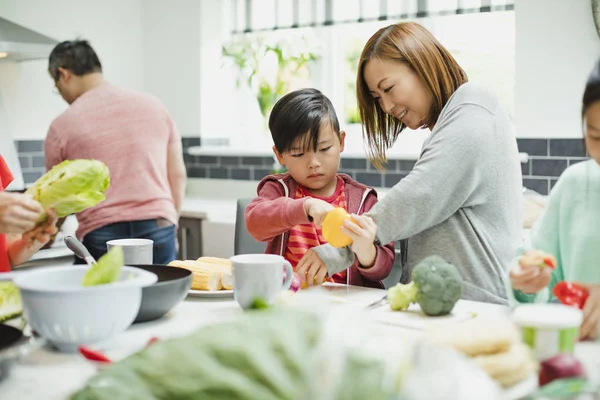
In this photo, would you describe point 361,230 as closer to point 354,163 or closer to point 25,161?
point 354,163

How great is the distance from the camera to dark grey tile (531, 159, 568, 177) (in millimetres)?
3004

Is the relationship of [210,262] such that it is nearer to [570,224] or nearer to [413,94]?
[413,94]

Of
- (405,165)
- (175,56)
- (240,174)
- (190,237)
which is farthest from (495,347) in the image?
(175,56)

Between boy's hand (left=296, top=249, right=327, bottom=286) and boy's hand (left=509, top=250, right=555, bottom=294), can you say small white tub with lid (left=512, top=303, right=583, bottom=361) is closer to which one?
boy's hand (left=509, top=250, right=555, bottom=294)

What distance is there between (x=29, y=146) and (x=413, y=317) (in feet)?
9.96

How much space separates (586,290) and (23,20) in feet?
11.1

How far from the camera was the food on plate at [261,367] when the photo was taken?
641mm

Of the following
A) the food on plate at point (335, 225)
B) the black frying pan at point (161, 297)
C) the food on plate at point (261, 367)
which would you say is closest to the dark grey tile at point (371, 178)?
the food on plate at point (335, 225)

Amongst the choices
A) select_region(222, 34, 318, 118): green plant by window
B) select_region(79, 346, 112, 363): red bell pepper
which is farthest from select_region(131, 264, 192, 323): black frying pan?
select_region(222, 34, 318, 118): green plant by window

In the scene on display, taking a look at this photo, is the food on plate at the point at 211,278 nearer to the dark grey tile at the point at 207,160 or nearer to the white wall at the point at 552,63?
the white wall at the point at 552,63

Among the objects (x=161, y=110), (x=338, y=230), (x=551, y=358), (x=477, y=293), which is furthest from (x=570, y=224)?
(x=161, y=110)

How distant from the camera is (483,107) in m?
1.60

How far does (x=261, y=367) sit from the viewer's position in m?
0.65

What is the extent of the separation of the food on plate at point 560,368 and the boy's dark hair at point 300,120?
1082 mm
